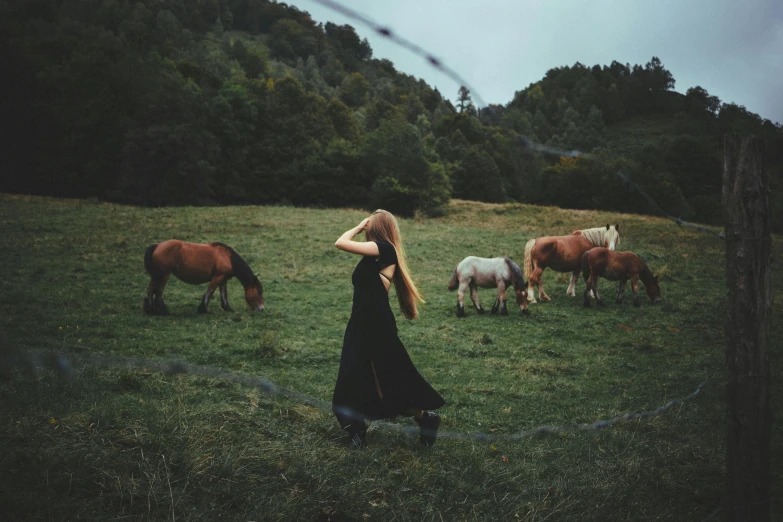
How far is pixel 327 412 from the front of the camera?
5.46 meters

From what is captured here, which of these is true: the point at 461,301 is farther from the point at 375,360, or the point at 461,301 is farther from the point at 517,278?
the point at 375,360

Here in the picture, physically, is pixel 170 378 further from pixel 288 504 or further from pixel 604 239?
pixel 604 239

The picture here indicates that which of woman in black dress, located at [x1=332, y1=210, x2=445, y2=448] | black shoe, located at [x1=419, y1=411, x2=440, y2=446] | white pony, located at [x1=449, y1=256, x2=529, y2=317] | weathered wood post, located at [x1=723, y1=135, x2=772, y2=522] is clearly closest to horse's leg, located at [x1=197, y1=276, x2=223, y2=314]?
white pony, located at [x1=449, y1=256, x2=529, y2=317]

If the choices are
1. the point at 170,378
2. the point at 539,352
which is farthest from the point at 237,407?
the point at 539,352

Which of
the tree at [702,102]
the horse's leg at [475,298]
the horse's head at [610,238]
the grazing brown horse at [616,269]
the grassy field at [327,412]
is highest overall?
the tree at [702,102]

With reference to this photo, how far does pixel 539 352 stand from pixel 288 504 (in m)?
6.94

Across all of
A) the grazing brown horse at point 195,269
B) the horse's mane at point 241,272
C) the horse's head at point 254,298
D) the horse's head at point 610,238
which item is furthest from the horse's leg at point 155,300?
the horse's head at point 610,238

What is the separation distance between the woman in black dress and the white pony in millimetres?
7449

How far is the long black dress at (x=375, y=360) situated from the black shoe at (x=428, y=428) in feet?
0.60

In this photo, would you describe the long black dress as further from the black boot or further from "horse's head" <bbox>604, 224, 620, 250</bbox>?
"horse's head" <bbox>604, 224, 620, 250</bbox>

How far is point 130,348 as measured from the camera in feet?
27.2

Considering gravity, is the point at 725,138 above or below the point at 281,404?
above

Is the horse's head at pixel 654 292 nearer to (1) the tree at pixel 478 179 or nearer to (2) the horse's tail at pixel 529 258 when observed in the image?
(2) the horse's tail at pixel 529 258

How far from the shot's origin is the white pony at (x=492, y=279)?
1214 cm
